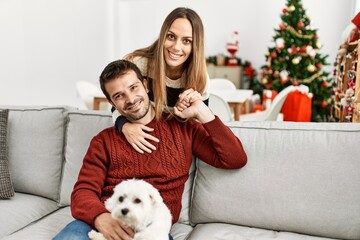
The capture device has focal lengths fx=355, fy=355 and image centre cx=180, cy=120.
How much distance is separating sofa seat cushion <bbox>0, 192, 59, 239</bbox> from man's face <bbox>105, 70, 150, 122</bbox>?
28.8 inches

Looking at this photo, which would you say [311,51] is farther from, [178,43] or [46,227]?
[46,227]

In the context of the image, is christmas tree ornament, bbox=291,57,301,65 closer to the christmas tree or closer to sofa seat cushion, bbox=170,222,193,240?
the christmas tree

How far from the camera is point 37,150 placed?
6.35 ft

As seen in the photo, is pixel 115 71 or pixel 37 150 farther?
pixel 37 150

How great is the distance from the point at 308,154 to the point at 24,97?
431 centimetres

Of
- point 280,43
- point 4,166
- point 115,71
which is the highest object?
point 280,43

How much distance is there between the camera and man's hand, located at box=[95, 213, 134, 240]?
1225 millimetres

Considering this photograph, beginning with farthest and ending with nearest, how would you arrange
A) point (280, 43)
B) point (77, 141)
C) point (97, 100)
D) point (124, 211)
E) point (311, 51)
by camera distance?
point (280, 43) < point (311, 51) < point (97, 100) < point (77, 141) < point (124, 211)

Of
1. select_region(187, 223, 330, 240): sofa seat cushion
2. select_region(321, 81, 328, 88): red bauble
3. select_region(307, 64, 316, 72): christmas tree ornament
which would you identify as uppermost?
select_region(307, 64, 316, 72): christmas tree ornament

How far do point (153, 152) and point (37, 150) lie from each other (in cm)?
81

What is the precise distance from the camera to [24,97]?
4.87m

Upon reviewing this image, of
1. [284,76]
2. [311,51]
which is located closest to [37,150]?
[284,76]

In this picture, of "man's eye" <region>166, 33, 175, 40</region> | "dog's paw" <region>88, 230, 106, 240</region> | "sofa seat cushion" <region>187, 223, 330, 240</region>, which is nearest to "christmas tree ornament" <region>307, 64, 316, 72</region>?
"man's eye" <region>166, 33, 175, 40</region>

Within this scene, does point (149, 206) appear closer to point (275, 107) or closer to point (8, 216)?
point (8, 216)
